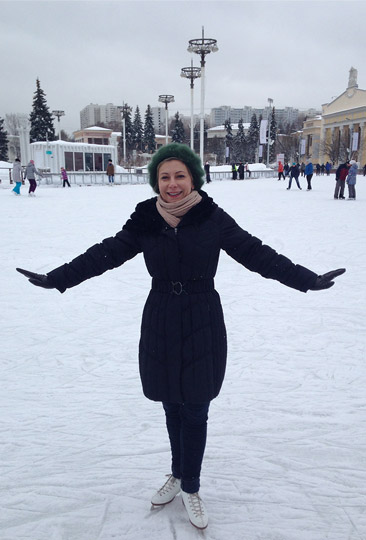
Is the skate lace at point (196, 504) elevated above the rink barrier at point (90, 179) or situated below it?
below

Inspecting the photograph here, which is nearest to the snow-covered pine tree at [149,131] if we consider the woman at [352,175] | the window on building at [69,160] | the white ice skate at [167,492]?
the window on building at [69,160]

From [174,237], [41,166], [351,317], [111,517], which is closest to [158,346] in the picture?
[174,237]

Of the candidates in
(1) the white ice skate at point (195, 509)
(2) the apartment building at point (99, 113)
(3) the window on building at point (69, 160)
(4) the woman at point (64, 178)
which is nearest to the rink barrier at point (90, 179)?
(4) the woman at point (64, 178)

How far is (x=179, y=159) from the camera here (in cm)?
170

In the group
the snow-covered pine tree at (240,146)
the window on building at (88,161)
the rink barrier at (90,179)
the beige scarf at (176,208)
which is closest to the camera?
the beige scarf at (176,208)

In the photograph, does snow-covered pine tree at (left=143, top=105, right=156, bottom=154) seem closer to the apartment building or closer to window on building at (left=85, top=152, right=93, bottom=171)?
window on building at (left=85, top=152, right=93, bottom=171)

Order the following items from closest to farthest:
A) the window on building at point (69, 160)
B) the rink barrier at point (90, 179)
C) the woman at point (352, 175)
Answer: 1. the woman at point (352, 175)
2. the rink barrier at point (90, 179)
3. the window on building at point (69, 160)

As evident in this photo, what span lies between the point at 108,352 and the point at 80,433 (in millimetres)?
1010

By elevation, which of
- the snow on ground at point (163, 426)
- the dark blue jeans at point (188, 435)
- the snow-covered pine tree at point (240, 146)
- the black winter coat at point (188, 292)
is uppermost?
the snow-covered pine tree at point (240, 146)

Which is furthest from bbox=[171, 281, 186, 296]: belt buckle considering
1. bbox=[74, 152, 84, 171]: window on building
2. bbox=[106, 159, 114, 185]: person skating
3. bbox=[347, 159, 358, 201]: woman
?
bbox=[74, 152, 84, 171]: window on building

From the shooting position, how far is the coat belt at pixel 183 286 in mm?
1688

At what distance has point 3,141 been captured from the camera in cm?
5219

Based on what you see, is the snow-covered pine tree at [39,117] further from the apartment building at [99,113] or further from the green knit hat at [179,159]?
the apartment building at [99,113]

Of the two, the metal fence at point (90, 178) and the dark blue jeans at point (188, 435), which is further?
the metal fence at point (90, 178)
